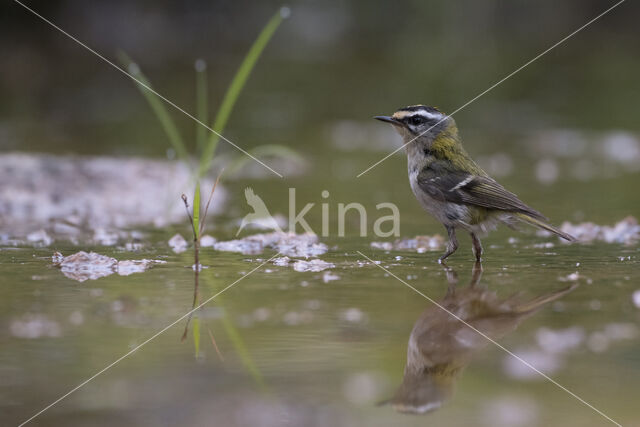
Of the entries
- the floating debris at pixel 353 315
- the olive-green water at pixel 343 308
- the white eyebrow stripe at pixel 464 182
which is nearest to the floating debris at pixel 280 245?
the olive-green water at pixel 343 308

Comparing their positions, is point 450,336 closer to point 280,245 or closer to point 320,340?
point 320,340

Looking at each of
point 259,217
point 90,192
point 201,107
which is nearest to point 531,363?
point 259,217

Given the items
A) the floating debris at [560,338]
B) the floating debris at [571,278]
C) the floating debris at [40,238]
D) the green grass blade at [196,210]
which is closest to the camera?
the floating debris at [560,338]

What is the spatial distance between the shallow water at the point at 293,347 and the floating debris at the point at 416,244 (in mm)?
726

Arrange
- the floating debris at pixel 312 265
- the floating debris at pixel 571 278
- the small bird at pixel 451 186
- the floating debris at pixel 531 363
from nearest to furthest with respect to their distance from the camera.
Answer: the floating debris at pixel 531 363, the floating debris at pixel 571 278, the floating debris at pixel 312 265, the small bird at pixel 451 186

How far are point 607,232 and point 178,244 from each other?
2.90 meters

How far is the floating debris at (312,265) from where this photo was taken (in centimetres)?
483

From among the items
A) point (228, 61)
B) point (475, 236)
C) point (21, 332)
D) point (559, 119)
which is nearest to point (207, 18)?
point (228, 61)

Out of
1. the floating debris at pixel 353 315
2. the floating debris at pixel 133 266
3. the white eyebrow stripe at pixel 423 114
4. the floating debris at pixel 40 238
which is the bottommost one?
the floating debris at pixel 353 315

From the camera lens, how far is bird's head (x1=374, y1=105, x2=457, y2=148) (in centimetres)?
595

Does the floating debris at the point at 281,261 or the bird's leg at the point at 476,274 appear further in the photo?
the floating debris at the point at 281,261

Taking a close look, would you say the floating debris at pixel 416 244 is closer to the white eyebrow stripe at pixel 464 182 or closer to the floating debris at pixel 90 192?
the white eyebrow stripe at pixel 464 182

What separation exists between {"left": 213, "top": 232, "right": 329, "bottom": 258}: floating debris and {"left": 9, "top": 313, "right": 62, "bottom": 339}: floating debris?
6.32ft

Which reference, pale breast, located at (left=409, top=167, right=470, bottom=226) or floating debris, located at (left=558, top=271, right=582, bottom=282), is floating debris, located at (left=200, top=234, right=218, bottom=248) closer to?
pale breast, located at (left=409, top=167, right=470, bottom=226)
